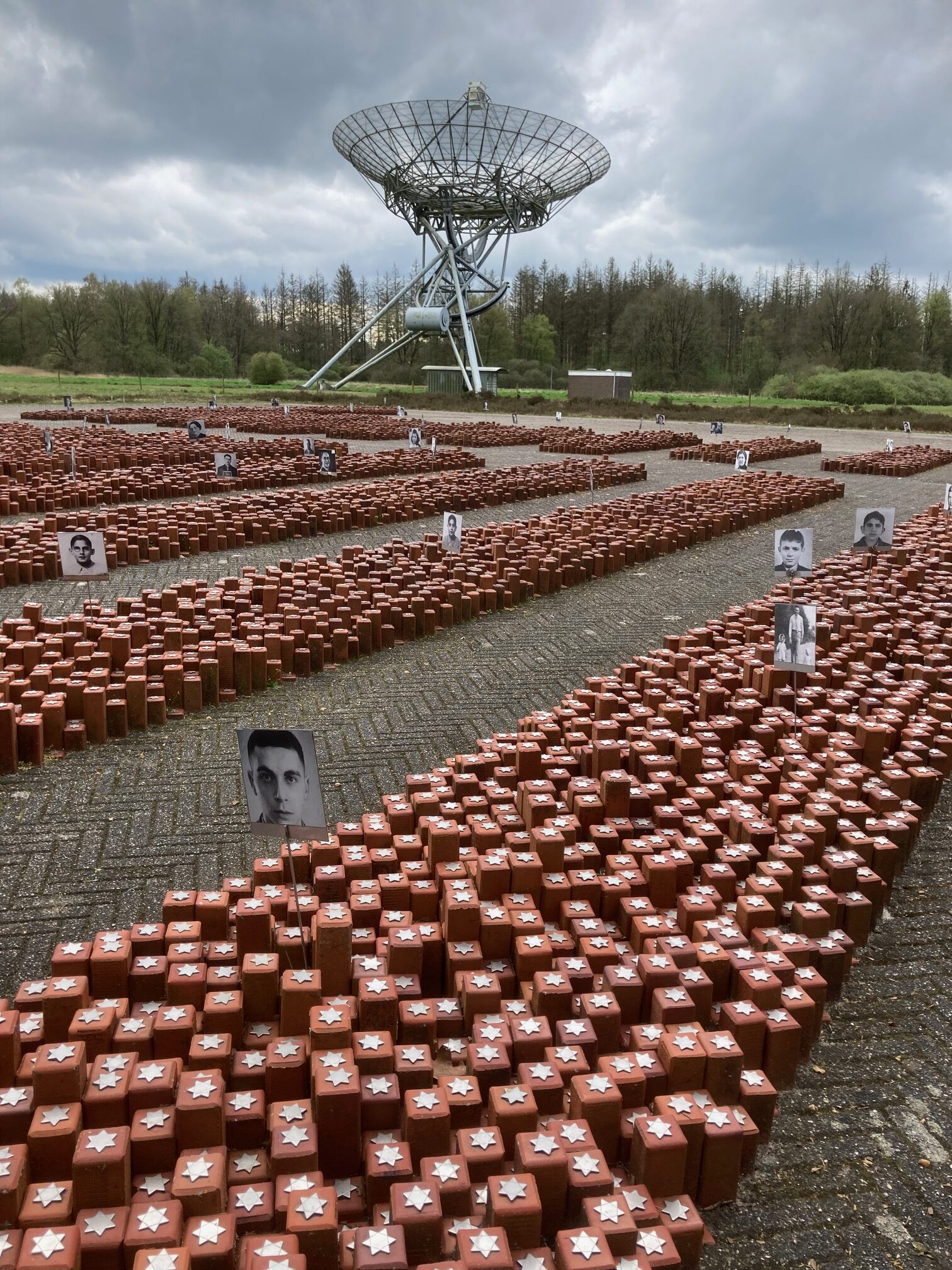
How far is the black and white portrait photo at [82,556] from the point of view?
33.7ft

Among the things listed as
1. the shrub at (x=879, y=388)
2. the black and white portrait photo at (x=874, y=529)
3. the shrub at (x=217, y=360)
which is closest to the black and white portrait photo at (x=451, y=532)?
the black and white portrait photo at (x=874, y=529)

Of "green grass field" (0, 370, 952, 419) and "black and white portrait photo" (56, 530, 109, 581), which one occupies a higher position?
"green grass field" (0, 370, 952, 419)

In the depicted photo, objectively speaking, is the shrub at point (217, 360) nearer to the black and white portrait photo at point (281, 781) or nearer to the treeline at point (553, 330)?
the treeline at point (553, 330)

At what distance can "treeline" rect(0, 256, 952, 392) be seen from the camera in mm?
87750

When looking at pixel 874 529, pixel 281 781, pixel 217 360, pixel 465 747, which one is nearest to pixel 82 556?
pixel 465 747

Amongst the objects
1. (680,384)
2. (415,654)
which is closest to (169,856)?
(415,654)

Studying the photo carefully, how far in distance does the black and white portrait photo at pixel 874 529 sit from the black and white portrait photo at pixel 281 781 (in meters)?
9.43

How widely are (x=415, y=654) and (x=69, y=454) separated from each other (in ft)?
56.9

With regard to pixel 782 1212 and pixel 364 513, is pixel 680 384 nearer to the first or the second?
pixel 364 513

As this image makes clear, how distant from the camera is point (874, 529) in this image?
11.8 m

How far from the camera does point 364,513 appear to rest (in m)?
17.8

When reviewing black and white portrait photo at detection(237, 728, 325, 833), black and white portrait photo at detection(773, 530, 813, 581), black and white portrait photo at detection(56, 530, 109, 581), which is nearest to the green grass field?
black and white portrait photo at detection(56, 530, 109, 581)

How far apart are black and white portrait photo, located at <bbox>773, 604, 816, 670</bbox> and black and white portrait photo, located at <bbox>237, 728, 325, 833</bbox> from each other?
13.5ft

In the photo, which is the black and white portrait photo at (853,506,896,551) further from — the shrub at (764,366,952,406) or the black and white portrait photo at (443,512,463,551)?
the shrub at (764,366,952,406)
